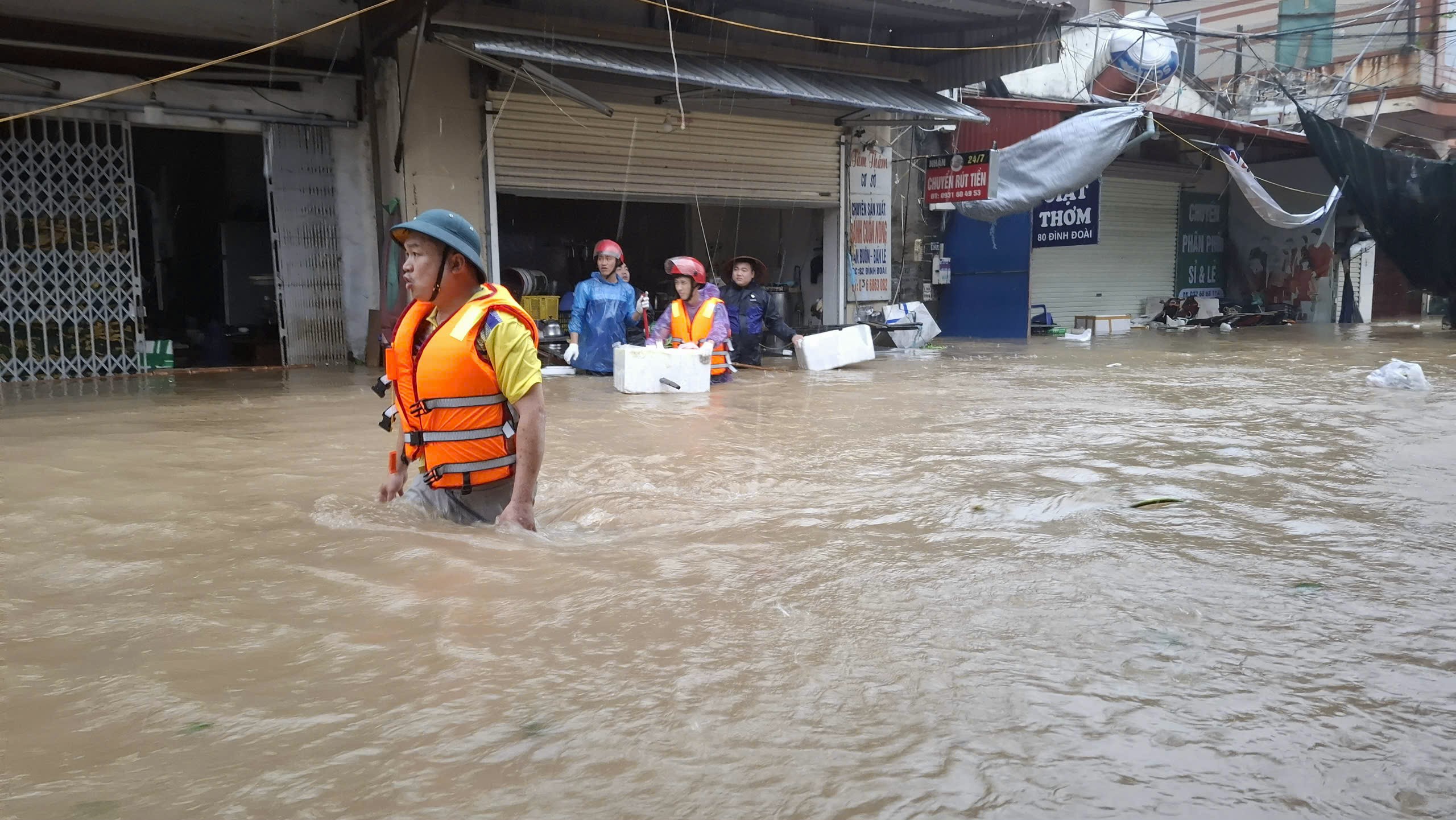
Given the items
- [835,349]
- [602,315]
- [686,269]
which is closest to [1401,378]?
[835,349]

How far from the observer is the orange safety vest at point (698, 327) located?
9773mm

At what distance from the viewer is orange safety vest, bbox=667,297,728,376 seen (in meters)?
9.77

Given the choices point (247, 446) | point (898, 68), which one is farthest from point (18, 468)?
point (898, 68)

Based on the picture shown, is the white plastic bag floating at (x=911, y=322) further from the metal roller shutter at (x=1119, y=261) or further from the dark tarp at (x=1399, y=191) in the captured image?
the dark tarp at (x=1399, y=191)

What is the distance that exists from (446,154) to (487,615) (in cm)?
890

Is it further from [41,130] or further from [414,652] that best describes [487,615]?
[41,130]

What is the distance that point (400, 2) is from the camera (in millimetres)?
10305

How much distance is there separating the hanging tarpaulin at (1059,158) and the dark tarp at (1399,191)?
3733mm

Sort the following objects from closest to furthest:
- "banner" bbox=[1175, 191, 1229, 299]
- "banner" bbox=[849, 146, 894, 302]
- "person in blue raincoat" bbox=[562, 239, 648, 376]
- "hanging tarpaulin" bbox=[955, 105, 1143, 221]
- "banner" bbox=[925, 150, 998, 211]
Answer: "person in blue raincoat" bbox=[562, 239, 648, 376], "banner" bbox=[925, 150, 998, 211], "hanging tarpaulin" bbox=[955, 105, 1143, 221], "banner" bbox=[849, 146, 894, 302], "banner" bbox=[1175, 191, 1229, 299]

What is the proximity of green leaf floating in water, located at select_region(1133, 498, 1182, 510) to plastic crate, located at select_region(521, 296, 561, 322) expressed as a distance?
843 centimetres


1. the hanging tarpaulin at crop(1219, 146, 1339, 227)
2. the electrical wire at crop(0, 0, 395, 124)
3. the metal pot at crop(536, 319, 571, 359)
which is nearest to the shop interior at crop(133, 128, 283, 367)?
the electrical wire at crop(0, 0, 395, 124)

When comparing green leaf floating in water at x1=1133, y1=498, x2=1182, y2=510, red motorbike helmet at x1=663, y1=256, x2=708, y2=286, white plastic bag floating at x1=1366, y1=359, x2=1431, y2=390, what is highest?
red motorbike helmet at x1=663, y1=256, x2=708, y2=286

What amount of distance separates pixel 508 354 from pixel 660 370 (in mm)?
5778

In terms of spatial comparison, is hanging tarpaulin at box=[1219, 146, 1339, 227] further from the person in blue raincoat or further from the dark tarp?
the person in blue raincoat
